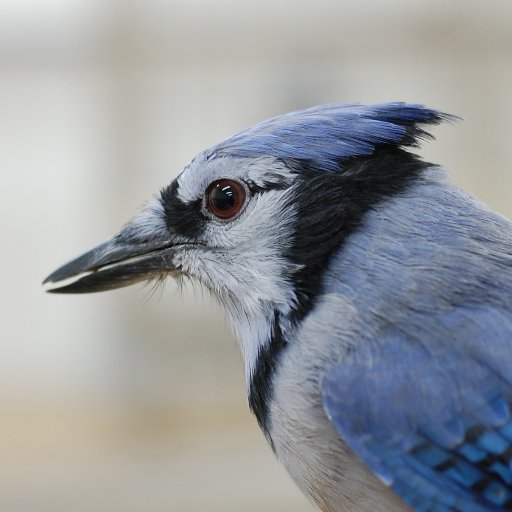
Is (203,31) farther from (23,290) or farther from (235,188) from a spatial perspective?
(235,188)

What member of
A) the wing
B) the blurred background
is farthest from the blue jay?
the blurred background

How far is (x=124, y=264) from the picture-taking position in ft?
6.55

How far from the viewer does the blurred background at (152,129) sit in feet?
22.3

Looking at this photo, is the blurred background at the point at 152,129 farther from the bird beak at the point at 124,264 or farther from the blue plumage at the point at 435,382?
the blue plumage at the point at 435,382

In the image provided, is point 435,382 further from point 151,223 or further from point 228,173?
point 151,223

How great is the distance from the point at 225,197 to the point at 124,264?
0.86 ft

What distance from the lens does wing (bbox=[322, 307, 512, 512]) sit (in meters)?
1.54

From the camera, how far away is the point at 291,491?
5504mm

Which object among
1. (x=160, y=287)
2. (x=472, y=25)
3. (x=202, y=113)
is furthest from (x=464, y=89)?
(x=160, y=287)

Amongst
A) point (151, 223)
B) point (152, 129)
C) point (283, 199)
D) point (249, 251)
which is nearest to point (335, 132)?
point (283, 199)

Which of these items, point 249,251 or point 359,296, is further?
point 249,251

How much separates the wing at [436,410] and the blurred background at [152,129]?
496 cm

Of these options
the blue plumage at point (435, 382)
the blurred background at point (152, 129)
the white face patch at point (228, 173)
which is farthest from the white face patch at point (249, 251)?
the blurred background at point (152, 129)

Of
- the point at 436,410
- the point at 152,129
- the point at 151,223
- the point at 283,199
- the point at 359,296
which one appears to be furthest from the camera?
the point at 152,129
